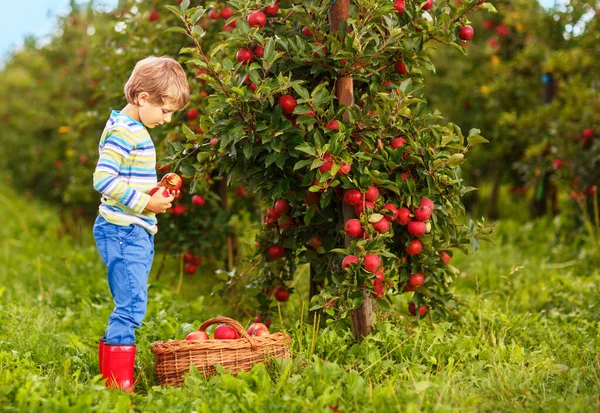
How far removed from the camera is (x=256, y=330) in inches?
137

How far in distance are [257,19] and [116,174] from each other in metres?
1.00

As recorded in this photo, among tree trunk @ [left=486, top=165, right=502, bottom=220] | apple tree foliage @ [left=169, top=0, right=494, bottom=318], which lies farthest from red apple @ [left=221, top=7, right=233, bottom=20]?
tree trunk @ [left=486, top=165, right=502, bottom=220]

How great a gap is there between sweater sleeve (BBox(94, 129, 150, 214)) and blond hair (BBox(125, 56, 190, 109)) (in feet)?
0.69

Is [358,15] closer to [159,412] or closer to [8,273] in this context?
[159,412]

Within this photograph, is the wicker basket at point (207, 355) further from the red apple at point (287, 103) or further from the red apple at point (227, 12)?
the red apple at point (227, 12)

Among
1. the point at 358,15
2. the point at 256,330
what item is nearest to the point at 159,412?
the point at 256,330

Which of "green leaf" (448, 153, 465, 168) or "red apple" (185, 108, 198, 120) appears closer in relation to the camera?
"green leaf" (448, 153, 465, 168)

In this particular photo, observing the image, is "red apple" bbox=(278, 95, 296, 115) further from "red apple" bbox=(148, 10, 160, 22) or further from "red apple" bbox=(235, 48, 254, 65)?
"red apple" bbox=(148, 10, 160, 22)

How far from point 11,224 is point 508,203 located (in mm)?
6587

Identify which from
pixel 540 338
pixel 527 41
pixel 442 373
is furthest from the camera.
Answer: pixel 527 41

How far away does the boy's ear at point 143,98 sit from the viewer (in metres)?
3.24

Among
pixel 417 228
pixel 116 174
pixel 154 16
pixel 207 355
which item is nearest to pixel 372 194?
pixel 417 228

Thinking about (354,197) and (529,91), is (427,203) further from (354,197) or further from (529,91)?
(529,91)

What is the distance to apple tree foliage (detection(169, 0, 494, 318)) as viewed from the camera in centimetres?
331
